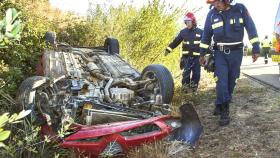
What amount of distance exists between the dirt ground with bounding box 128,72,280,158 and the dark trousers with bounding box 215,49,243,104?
39 centimetres

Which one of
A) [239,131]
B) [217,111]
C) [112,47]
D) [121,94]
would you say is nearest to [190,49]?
[112,47]

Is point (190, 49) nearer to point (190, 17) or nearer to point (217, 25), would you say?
point (190, 17)

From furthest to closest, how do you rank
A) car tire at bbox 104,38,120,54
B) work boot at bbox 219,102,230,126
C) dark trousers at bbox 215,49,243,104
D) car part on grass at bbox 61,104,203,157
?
car tire at bbox 104,38,120,54, dark trousers at bbox 215,49,243,104, work boot at bbox 219,102,230,126, car part on grass at bbox 61,104,203,157

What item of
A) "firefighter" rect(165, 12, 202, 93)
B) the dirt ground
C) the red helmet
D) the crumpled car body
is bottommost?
the dirt ground

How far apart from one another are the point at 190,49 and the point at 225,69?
2689mm

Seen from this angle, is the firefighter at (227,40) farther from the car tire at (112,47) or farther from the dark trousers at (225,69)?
the car tire at (112,47)

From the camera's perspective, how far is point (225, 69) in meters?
5.94

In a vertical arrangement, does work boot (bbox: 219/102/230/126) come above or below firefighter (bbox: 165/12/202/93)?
below

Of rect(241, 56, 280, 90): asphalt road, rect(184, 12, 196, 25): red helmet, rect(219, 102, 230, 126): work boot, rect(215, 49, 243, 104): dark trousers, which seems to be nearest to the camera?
rect(219, 102, 230, 126): work boot

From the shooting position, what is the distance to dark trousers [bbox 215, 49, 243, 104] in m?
5.91

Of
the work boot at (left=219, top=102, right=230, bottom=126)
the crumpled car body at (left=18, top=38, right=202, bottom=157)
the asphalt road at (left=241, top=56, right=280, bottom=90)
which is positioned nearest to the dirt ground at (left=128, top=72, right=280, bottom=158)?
the work boot at (left=219, top=102, right=230, bottom=126)

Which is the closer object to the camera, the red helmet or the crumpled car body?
the crumpled car body

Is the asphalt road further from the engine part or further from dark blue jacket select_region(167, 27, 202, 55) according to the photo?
the engine part

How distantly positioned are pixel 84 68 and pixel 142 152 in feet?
8.48
